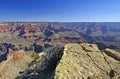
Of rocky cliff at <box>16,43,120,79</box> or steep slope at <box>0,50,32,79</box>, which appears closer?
rocky cliff at <box>16,43,120,79</box>

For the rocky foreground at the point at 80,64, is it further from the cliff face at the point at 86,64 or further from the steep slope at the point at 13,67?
the steep slope at the point at 13,67

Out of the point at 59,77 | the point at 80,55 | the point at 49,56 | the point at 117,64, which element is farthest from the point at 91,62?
the point at 49,56

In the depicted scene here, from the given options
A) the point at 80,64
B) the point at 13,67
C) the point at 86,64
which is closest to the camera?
the point at 80,64

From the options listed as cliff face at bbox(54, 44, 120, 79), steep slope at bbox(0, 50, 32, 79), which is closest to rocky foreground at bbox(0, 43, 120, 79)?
cliff face at bbox(54, 44, 120, 79)

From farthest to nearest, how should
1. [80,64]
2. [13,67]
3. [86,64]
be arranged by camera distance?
[13,67], [86,64], [80,64]

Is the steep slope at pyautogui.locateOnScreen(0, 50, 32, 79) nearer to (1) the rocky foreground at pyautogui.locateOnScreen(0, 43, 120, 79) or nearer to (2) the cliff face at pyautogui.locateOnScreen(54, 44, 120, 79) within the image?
(1) the rocky foreground at pyautogui.locateOnScreen(0, 43, 120, 79)

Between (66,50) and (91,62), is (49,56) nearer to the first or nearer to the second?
(66,50)

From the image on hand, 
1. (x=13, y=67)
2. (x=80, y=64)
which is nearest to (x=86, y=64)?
(x=80, y=64)

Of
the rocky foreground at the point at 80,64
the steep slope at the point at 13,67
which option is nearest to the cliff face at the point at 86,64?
the rocky foreground at the point at 80,64

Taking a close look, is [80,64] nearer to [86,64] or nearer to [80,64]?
[80,64]
